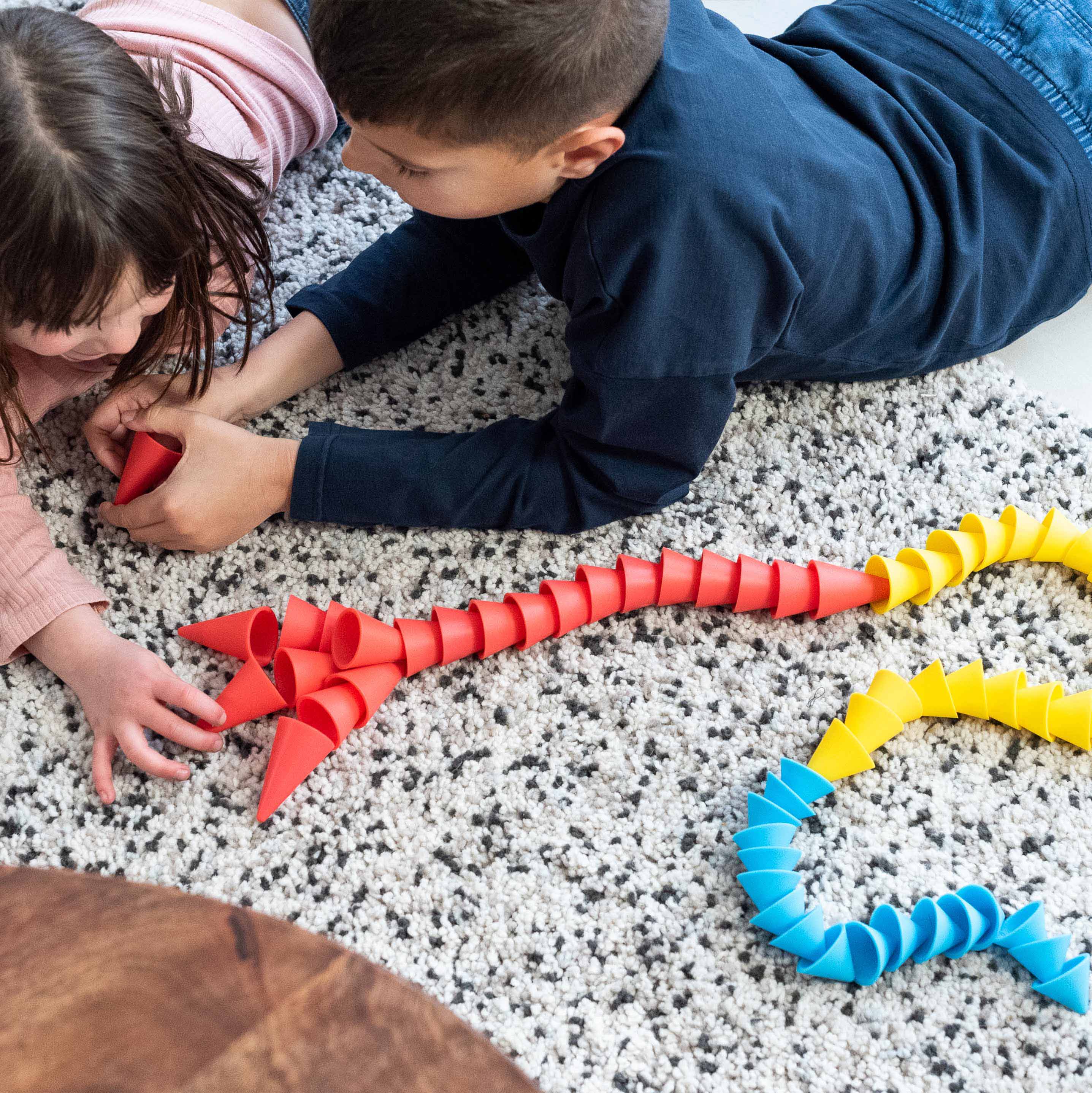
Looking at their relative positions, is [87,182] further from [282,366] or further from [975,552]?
[975,552]

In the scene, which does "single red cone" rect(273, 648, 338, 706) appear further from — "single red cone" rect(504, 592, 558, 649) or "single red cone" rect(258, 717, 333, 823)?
"single red cone" rect(504, 592, 558, 649)

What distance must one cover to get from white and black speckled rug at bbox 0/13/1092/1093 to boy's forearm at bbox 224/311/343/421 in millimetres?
25

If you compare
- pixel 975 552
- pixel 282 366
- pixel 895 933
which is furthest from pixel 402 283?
pixel 895 933

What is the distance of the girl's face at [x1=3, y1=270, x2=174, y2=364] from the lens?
759mm

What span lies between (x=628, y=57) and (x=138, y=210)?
35 centimetres

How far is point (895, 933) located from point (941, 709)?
8.1 inches

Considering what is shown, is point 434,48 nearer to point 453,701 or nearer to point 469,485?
point 469,485

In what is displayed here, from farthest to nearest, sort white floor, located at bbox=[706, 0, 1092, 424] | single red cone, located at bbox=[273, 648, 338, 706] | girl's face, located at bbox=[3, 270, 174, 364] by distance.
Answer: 1. white floor, located at bbox=[706, 0, 1092, 424]
2. single red cone, located at bbox=[273, 648, 338, 706]
3. girl's face, located at bbox=[3, 270, 174, 364]

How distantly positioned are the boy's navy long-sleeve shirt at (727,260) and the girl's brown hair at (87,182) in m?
0.24

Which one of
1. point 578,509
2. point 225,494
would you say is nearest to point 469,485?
point 578,509

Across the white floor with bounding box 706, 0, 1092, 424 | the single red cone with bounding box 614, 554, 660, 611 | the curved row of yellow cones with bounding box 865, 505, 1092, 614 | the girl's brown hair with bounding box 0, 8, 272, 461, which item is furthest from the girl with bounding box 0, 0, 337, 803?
the white floor with bounding box 706, 0, 1092, 424

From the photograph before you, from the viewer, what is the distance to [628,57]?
27.8 inches

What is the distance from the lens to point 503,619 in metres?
0.91

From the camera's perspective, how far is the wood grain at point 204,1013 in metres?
0.39
